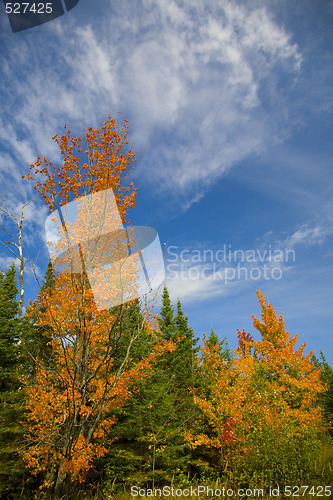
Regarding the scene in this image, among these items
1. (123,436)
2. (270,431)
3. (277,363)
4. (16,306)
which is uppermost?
(16,306)

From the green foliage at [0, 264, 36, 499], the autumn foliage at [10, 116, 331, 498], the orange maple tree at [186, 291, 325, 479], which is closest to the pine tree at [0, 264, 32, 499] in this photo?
the green foliage at [0, 264, 36, 499]

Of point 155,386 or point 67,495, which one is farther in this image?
point 155,386

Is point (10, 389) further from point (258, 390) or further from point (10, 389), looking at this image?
point (258, 390)

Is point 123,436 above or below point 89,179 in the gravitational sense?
below

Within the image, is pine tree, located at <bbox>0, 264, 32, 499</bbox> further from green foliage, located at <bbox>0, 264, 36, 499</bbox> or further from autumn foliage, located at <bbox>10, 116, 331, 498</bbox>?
autumn foliage, located at <bbox>10, 116, 331, 498</bbox>

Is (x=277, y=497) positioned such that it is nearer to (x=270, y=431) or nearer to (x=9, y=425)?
(x=270, y=431)

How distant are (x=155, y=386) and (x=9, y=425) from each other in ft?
28.5

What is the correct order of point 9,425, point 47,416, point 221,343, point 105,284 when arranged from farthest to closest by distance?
point 221,343 → point 9,425 → point 47,416 → point 105,284

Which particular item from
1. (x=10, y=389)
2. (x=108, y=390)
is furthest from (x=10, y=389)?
(x=108, y=390)

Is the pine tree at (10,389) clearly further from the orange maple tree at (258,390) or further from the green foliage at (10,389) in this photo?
the orange maple tree at (258,390)

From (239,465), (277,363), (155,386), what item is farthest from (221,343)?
(239,465)

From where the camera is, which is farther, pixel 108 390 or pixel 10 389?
pixel 10 389

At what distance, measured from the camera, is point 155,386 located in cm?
1662

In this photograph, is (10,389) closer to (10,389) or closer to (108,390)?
(10,389)
